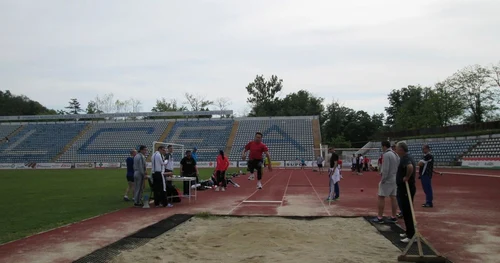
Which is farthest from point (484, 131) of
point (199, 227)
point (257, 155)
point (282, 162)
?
point (199, 227)

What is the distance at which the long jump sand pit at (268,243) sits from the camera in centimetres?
550

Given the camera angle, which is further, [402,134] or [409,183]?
[402,134]

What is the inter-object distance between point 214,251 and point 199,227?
2.07m

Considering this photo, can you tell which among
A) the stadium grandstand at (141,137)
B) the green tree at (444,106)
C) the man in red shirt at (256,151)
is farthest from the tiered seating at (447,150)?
the man in red shirt at (256,151)

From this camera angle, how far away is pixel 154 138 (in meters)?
53.2

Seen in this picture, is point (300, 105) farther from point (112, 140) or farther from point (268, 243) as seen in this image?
point (268, 243)

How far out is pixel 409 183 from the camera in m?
7.59

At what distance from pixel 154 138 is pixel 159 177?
142ft

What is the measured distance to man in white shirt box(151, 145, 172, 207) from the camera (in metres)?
11.2

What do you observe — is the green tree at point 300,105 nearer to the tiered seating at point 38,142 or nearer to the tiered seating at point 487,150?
the tiered seating at point 38,142

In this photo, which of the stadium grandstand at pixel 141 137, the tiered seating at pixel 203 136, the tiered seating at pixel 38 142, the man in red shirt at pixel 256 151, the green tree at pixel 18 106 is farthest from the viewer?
the green tree at pixel 18 106

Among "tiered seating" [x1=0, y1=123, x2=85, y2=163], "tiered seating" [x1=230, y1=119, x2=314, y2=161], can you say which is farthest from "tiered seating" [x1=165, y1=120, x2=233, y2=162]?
"tiered seating" [x1=0, y1=123, x2=85, y2=163]

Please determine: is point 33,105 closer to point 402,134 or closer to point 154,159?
point 402,134

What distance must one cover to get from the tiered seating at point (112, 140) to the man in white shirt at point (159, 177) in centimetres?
3898
